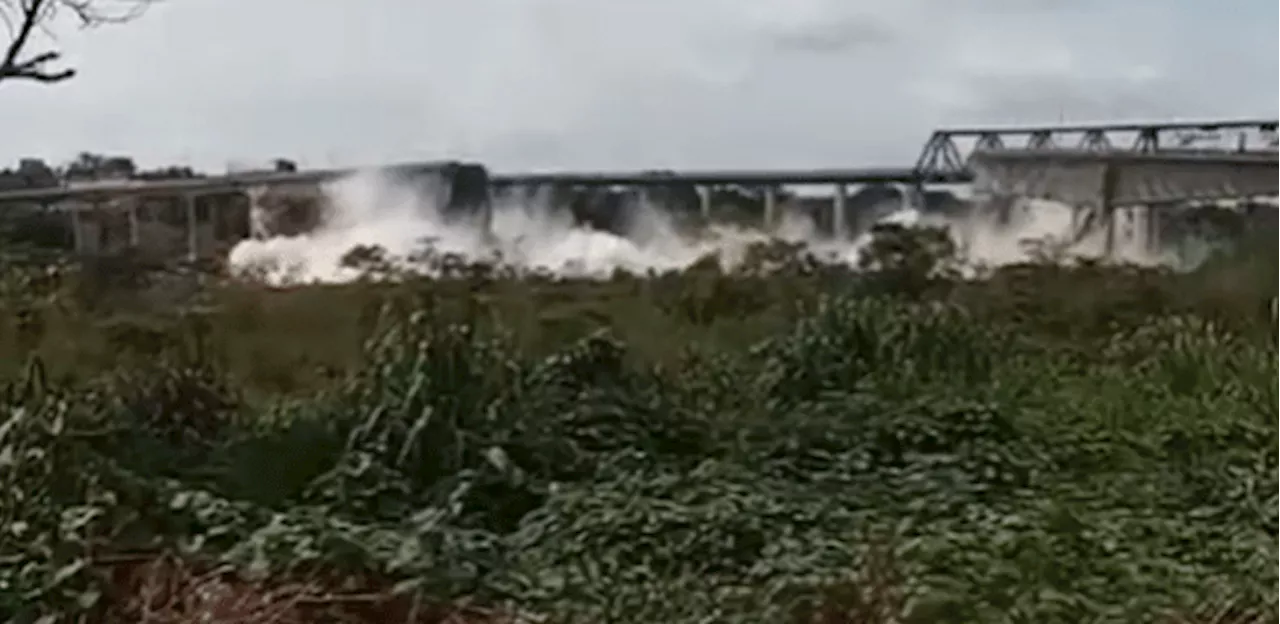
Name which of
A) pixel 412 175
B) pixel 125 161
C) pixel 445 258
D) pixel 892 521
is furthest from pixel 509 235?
pixel 892 521

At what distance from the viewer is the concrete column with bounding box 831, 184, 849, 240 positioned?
10.4m

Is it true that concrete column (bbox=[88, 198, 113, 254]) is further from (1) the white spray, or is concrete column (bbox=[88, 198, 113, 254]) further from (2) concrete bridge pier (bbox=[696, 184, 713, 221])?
(2) concrete bridge pier (bbox=[696, 184, 713, 221])

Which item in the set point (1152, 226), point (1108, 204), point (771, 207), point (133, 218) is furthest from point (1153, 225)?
point (133, 218)

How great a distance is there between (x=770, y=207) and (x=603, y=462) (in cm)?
601

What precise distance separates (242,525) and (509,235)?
5.97 m

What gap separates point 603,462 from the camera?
4500 mm

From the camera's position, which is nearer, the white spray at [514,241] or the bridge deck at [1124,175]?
the white spray at [514,241]

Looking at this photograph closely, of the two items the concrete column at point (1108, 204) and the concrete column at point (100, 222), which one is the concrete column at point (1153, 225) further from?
the concrete column at point (100, 222)

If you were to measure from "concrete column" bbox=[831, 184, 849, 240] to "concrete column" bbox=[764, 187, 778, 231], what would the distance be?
35 cm

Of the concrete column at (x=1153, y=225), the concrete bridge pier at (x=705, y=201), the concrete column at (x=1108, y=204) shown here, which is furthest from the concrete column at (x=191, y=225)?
the concrete column at (x=1153, y=225)

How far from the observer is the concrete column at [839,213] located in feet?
34.2

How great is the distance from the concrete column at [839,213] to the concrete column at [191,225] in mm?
3754

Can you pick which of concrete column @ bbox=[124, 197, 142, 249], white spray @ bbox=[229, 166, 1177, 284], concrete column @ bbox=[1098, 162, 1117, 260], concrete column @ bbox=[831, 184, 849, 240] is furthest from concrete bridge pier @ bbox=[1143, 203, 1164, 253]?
concrete column @ bbox=[124, 197, 142, 249]

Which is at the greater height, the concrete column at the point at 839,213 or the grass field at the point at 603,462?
the concrete column at the point at 839,213
